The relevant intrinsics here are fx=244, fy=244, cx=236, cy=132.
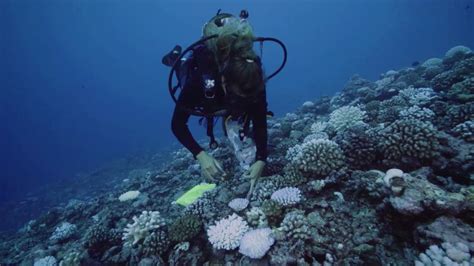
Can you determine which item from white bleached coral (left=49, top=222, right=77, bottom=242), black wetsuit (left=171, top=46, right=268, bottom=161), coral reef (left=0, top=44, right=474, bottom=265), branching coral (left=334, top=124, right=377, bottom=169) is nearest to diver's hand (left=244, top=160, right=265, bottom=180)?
black wetsuit (left=171, top=46, right=268, bottom=161)

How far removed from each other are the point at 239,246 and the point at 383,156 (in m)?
3.07

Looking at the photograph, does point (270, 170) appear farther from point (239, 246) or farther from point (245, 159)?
point (239, 246)

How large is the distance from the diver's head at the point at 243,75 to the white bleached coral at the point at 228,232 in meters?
2.10

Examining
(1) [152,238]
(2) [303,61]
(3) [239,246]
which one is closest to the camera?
(3) [239,246]

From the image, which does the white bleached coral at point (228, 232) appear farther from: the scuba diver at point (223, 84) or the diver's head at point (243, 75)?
the diver's head at point (243, 75)

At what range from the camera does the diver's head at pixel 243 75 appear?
3.40 meters

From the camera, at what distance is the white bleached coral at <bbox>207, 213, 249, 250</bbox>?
153 inches

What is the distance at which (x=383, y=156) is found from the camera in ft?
14.8

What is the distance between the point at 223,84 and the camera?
3617 millimetres

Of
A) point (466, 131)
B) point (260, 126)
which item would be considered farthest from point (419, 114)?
point (260, 126)

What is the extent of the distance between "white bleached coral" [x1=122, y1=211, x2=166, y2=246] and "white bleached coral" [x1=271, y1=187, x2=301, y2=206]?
2.53 metres

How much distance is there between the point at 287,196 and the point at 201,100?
220 centimetres

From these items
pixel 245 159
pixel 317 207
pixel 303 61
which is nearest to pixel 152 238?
pixel 245 159

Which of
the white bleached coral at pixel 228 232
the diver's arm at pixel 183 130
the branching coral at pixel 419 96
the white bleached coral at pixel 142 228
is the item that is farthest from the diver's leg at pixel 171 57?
the branching coral at pixel 419 96
